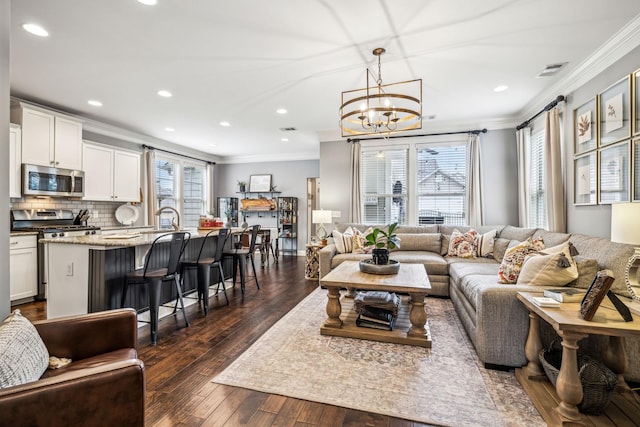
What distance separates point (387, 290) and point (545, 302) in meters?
1.15

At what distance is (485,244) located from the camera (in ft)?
15.1

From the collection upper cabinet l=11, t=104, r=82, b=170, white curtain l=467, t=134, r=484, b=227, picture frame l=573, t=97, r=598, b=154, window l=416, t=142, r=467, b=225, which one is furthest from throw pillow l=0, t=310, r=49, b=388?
white curtain l=467, t=134, r=484, b=227

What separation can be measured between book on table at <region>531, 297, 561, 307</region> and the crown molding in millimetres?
2404

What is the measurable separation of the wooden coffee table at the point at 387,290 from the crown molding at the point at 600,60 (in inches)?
107

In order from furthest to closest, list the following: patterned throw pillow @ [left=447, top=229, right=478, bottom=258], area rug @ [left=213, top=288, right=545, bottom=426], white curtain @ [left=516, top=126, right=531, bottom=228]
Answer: white curtain @ [left=516, top=126, right=531, bottom=228], patterned throw pillow @ [left=447, top=229, right=478, bottom=258], area rug @ [left=213, top=288, right=545, bottom=426]

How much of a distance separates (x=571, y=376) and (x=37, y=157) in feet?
20.3

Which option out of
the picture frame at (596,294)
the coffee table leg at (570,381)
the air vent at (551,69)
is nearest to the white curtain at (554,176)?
the air vent at (551,69)

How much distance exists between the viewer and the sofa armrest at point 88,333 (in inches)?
61.5

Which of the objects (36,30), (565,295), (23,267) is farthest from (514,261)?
(23,267)

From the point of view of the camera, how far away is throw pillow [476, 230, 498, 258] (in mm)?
4578

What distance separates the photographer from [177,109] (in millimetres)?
4719

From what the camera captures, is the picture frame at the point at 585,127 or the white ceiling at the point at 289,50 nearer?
the white ceiling at the point at 289,50

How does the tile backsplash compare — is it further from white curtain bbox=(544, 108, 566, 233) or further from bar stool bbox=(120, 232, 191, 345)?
white curtain bbox=(544, 108, 566, 233)

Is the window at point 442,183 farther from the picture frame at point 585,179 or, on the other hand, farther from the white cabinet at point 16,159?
the white cabinet at point 16,159
